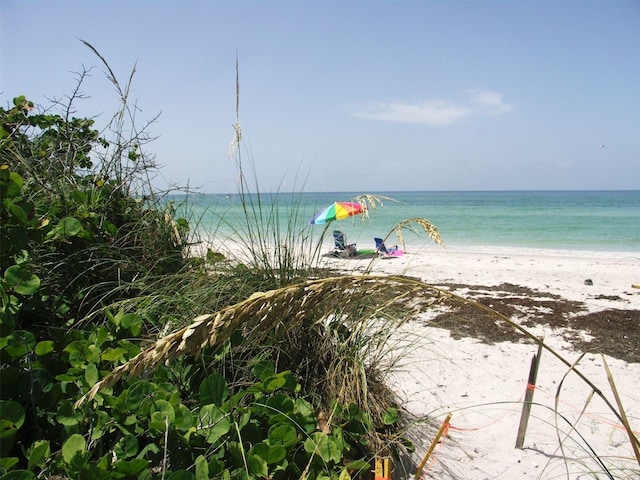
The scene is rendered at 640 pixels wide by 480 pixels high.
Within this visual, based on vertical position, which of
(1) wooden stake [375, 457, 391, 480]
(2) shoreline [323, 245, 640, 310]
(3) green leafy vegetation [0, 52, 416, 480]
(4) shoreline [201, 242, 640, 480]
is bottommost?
(2) shoreline [323, 245, 640, 310]

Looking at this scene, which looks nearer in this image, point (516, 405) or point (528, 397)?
point (528, 397)

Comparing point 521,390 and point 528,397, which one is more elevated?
point 528,397

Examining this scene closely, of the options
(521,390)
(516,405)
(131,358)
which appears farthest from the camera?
(521,390)

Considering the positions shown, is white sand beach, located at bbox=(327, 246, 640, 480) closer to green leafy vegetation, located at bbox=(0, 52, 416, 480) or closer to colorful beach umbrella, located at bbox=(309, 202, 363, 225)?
colorful beach umbrella, located at bbox=(309, 202, 363, 225)

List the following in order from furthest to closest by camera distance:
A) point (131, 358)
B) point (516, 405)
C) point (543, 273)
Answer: point (543, 273), point (516, 405), point (131, 358)

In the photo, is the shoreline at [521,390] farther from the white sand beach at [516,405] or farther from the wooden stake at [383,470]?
the wooden stake at [383,470]

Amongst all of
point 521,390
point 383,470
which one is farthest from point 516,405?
point 383,470

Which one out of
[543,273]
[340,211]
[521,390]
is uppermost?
[340,211]

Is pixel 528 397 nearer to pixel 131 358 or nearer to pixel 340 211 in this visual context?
pixel 131 358

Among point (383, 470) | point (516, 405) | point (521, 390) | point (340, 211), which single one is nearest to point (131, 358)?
point (383, 470)

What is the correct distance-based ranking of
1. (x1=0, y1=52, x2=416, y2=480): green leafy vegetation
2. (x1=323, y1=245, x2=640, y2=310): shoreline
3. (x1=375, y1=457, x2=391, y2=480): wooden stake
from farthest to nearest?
(x1=323, y1=245, x2=640, y2=310): shoreline
(x1=375, y1=457, x2=391, y2=480): wooden stake
(x1=0, y1=52, x2=416, y2=480): green leafy vegetation

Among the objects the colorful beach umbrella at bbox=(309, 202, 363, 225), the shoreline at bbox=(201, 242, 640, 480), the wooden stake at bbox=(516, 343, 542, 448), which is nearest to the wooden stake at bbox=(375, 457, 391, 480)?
the shoreline at bbox=(201, 242, 640, 480)

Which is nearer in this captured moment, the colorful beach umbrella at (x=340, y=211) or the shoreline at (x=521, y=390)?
the shoreline at (x=521, y=390)

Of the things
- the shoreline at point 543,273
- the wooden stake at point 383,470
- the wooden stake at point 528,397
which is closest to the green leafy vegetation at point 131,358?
the wooden stake at point 383,470
